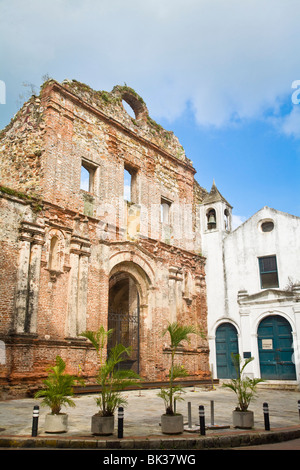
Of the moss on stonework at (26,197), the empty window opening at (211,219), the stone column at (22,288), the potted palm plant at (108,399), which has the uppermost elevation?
the empty window opening at (211,219)

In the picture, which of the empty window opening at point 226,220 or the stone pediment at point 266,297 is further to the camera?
the empty window opening at point 226,220

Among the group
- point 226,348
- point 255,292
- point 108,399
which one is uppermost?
point 255,292

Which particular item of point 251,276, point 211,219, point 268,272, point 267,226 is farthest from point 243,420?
point 211,219

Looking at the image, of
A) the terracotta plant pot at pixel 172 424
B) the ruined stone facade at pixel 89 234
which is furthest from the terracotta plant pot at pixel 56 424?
the ruined stone facade at pixel 89 234

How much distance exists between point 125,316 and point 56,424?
1006 centimetres

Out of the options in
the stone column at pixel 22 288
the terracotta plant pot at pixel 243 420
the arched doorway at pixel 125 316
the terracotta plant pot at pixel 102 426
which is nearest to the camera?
the terracotta plant pot at pixel 102 426

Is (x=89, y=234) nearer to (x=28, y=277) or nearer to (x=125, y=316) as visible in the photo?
(x=28, y=277)

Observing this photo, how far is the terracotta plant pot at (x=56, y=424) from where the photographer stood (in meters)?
7.28

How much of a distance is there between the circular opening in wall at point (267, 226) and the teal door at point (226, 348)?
4756 millimetres

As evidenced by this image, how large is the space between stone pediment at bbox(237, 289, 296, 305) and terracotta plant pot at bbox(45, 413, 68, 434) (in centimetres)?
1350

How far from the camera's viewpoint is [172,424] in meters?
7.52

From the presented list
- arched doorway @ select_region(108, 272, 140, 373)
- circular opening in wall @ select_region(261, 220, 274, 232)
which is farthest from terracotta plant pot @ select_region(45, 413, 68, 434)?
circular opening in wall @ select_region(261, 220, 274, 232)

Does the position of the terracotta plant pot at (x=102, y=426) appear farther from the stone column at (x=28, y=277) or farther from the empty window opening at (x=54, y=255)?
the empty window opening at (x=54, y=255)
